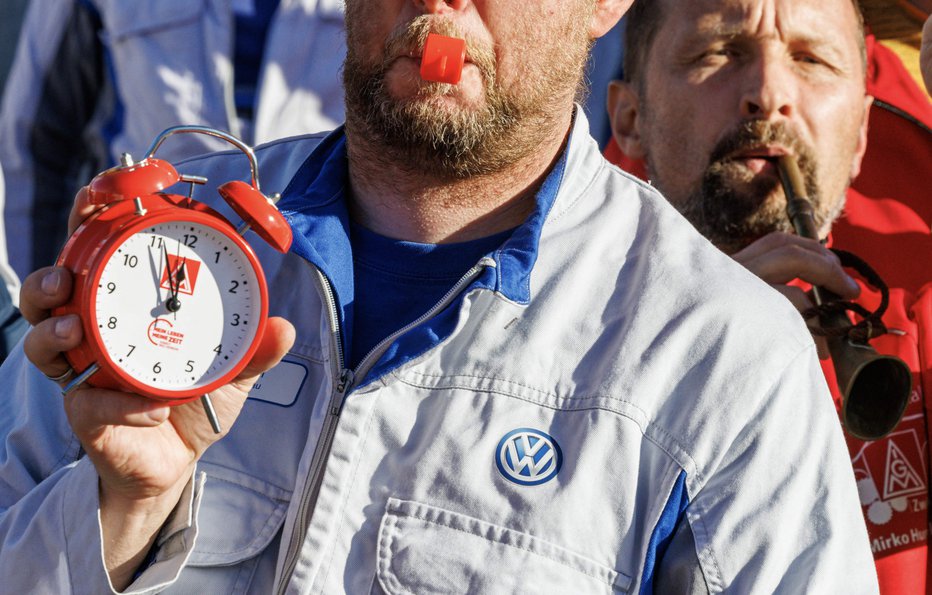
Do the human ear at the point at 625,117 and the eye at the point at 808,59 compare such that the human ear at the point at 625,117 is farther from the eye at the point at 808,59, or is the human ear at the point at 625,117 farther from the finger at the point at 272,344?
the finger at the point at 272,344

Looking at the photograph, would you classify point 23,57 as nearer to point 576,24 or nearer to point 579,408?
point 576,24

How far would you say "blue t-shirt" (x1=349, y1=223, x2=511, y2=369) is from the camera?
2.34 metres

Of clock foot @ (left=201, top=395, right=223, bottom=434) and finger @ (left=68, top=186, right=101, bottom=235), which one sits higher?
finger @ (left=68, top=186, right=101, bottom=235)

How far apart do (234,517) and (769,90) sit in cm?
187

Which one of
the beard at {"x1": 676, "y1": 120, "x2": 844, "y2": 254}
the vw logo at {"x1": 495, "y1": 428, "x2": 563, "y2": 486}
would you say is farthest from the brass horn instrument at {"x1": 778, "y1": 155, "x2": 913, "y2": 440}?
the vw logo at {"x1": 495, "y1": 428, "x2": 563, "y2": 486}

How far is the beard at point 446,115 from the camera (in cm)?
231

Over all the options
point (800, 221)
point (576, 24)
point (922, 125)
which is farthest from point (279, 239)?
point (922, 125)

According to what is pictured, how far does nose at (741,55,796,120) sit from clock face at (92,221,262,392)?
1873 millimetres

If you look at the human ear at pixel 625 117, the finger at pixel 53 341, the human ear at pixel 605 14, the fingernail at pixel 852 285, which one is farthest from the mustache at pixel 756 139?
the finger at pixel 53 341

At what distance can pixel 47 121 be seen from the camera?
14.2ft

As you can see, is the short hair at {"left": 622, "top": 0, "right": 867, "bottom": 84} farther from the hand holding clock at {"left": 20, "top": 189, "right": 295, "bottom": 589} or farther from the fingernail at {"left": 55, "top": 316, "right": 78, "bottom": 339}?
the fingernail at {"left": 55, "top": 316, "right": 78, "bottom": 339}

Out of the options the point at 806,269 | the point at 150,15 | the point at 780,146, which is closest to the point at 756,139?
the point at 780,146

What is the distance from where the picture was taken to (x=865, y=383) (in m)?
2.91

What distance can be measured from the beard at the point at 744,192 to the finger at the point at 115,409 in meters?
1.94
